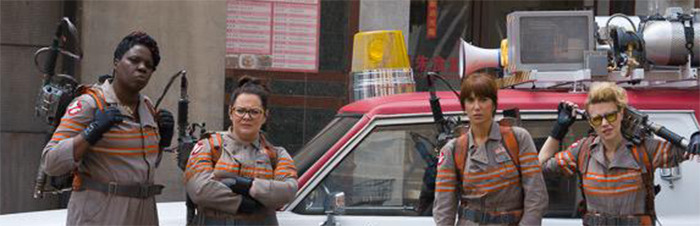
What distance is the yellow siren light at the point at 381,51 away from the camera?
23.5ft

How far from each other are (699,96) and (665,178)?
56 cm

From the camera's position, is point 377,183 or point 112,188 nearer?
point 112,188

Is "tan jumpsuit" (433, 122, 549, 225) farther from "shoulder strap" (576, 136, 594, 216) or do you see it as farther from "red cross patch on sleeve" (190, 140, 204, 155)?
"red cross patch on sleeve" (190, 140, 204, 155)

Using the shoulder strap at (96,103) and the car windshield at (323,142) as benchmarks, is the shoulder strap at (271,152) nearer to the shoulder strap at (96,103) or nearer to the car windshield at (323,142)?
the car windshield at (323,142)

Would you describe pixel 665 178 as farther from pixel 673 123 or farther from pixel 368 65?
pixel 368 65

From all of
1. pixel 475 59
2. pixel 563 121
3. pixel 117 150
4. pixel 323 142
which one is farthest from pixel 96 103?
pixel 475 59

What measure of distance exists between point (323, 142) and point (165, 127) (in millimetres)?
1018

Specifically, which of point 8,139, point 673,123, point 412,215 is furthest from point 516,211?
point 8,139

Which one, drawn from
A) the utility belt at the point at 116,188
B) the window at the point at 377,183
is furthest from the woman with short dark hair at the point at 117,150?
the window at the point at 377,183

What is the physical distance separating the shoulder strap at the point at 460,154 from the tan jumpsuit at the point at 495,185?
0.7 inches

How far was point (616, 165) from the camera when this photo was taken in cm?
540

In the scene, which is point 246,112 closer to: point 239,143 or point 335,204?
point 239,143

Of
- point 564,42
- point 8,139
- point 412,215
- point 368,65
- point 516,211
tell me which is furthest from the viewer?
point 8,139

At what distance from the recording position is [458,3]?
12.9 m
